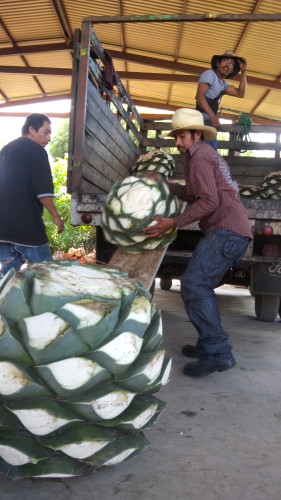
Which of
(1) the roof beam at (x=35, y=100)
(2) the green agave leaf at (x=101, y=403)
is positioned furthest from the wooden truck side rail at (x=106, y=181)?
(1) the roof beam at (x=35, y=100)

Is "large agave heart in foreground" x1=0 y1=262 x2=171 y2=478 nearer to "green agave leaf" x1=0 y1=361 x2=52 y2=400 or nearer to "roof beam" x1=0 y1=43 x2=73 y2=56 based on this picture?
"green agave leaf" x1=0 y1=361 x2=52 y2=400

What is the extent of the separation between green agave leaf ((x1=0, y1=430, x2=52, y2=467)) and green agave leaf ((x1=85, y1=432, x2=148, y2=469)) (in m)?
0.17

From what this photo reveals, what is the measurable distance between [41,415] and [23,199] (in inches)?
94.6

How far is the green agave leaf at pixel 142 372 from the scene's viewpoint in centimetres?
170

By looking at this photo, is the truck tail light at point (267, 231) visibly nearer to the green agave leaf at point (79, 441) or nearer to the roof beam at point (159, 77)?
the green agave leaf at point (79, 441)

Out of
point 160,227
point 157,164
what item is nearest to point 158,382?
point 160,227

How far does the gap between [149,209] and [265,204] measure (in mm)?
1220

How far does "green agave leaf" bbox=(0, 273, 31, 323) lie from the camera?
1.58 metres

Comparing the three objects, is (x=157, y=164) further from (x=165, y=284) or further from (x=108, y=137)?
(x=165, y=284)

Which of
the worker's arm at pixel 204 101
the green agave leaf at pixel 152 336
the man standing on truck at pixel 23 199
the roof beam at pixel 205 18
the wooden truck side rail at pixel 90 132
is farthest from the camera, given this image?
the worker's arm at pixel 204 101

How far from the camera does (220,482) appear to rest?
1927 millimetres

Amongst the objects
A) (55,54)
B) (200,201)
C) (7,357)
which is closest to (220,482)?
(7,357)

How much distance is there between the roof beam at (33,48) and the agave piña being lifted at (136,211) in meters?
9.16

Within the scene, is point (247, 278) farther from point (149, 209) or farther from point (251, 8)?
point (251, 8)
